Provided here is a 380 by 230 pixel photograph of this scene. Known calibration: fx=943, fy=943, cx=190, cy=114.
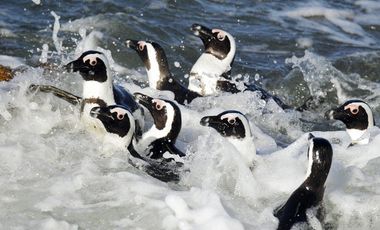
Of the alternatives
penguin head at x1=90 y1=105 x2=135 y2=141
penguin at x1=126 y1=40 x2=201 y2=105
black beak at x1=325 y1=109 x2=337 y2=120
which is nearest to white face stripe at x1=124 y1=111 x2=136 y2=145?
penguin head at x1=90 y1=105 x2=135 y2=141

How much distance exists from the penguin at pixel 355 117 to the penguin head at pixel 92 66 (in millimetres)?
2040

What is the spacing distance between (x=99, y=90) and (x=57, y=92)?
43 centimetres

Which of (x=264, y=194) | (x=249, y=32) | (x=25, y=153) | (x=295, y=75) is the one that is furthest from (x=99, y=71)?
(x=249, y=32)

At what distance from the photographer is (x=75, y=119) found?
775 cm

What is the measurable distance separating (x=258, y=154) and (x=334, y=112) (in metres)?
1.05

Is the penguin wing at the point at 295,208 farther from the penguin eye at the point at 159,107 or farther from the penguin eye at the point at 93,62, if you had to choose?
the penguin eye at the point at 93,62

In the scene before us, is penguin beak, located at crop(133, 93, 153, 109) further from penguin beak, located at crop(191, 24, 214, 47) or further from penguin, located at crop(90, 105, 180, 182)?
penguin beak, located at crop(191, 24, 214, 47)

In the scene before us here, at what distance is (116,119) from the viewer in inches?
280

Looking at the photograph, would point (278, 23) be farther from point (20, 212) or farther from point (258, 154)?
point (20, 212)

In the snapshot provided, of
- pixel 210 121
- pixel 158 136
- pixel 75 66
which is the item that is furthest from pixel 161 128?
pixel 75 66

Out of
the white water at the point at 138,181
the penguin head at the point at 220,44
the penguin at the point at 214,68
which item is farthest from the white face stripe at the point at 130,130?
the penguin head at the point at 220,44

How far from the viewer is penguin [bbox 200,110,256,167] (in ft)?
23.3

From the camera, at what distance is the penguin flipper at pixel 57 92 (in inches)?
307

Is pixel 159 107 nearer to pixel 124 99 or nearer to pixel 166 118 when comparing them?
pixel 166 118
